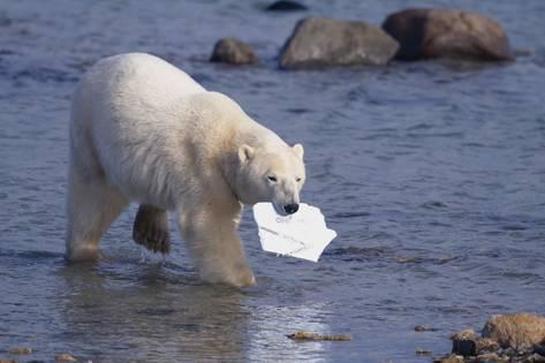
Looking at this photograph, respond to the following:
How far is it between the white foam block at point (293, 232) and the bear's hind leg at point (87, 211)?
1.21 metres

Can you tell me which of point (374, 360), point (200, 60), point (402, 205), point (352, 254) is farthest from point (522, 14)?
point (374, 360)

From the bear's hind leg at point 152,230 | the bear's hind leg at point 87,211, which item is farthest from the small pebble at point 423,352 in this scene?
the bear's hind leg at point 87,211

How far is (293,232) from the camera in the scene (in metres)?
9.62

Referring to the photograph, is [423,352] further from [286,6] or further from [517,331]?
[286,6]

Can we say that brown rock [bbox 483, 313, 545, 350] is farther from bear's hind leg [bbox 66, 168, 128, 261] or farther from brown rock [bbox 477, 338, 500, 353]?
bear's hind leg [bbox 66, 168, 128, 261]

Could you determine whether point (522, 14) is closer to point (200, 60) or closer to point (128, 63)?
point (200, 60)

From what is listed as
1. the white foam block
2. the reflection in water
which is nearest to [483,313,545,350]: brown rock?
the reflection in water

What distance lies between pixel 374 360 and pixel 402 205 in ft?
14.4

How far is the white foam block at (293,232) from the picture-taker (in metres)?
9.55

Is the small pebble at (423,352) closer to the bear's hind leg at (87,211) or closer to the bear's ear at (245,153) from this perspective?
the bear's ear at (245,153)

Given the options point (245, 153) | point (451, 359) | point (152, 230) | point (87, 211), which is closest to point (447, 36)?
point (152, 230)

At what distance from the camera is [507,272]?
33.4 ft

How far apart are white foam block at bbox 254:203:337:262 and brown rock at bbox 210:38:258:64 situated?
978cm

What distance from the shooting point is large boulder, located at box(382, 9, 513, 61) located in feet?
67.0
